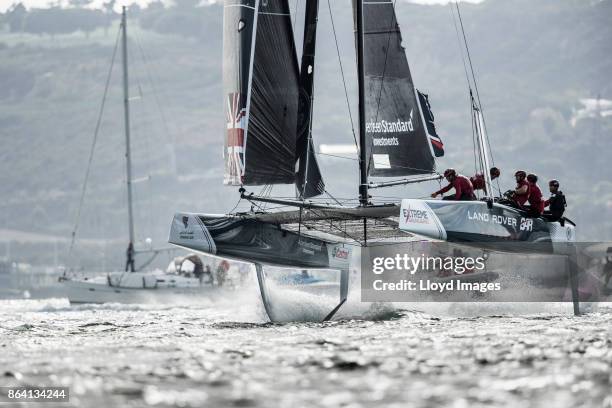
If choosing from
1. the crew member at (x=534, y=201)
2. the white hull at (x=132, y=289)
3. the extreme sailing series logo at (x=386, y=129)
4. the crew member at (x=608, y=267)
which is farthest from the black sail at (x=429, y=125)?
the white hull at (x=132, y=289)

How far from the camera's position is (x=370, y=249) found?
2044 centimetres

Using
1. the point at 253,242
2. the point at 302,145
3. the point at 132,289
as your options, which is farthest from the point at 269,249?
the point at 132,289

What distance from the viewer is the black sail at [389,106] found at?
20109 millimetres

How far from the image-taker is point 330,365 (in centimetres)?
1093

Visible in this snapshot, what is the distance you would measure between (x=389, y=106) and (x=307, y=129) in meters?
1.38

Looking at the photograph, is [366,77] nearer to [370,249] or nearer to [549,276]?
[370,249]

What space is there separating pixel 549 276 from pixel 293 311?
401 centimetres

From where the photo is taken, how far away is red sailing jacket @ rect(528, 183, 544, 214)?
61.9ft

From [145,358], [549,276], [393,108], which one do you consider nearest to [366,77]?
[393,108]

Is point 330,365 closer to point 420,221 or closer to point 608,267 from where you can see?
point 420,221

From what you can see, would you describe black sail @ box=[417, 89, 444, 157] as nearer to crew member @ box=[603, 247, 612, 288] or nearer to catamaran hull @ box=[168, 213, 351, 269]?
catamaran hull @ box=[168, 213, 351, 269]

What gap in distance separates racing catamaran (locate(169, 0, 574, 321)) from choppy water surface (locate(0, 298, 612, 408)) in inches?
127

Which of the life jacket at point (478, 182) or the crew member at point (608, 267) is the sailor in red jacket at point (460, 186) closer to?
the life jacket at point (478, 182)

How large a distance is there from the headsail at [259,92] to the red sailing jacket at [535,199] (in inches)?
136
